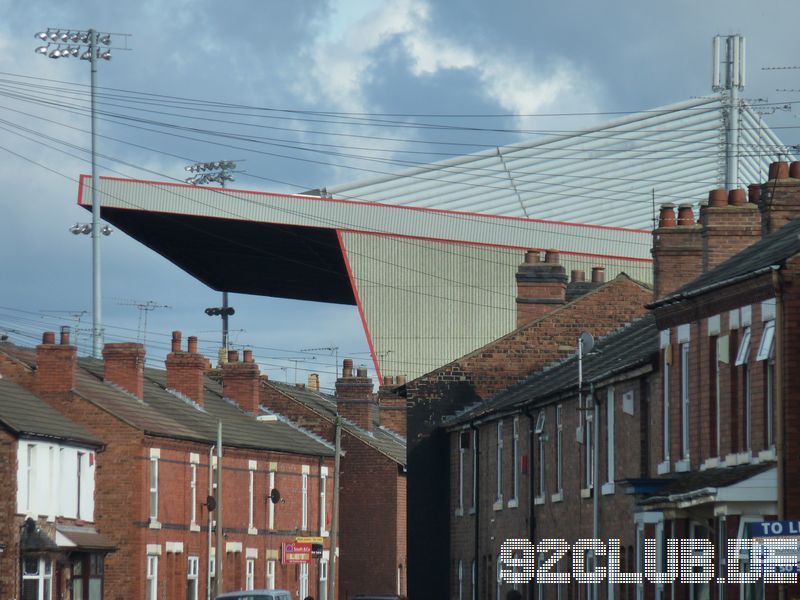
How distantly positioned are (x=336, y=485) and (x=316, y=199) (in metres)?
25.0

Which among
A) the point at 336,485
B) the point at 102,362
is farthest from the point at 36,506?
the point at 102,362

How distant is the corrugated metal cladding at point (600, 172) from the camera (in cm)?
9031

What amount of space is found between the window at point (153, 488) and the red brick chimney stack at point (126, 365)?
4.16m

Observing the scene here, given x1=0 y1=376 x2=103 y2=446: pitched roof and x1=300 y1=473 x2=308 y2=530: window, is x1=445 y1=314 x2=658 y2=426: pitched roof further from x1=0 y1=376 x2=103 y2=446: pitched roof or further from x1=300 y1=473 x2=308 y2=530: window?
x1=300 y1=473 x2=308 y2=530: window

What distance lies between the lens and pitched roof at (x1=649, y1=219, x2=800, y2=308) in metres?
28.8

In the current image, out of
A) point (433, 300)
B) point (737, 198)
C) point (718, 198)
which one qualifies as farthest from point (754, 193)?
point (433, 300)

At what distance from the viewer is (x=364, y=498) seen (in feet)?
255

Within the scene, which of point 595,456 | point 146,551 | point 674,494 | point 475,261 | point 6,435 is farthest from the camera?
point 475,261

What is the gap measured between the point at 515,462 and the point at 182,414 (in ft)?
70.9

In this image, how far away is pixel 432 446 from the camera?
57125mm

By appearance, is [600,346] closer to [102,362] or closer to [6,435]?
[6,435]

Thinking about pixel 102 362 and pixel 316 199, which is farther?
pixel 316 199

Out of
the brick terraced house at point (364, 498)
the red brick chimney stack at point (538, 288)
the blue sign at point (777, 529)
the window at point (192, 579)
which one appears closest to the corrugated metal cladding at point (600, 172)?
the brick terraced house at point (364, 498)

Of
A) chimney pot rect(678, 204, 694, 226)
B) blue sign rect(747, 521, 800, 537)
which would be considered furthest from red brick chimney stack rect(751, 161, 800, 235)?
blue sign rect(747, 521, 800, 537)
